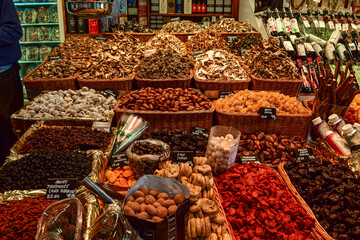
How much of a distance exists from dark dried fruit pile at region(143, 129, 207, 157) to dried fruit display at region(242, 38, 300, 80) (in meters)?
1.23

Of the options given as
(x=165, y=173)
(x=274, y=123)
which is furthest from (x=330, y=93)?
(x=165, y=173)

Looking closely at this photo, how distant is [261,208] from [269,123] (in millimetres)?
924

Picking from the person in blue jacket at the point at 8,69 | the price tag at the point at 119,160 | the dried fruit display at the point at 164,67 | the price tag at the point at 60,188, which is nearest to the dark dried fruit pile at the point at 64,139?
the price tag at the point at 119,160

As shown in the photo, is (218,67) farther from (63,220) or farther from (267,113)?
(63,220)

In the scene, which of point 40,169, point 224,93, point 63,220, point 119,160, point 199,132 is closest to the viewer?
point 63,220

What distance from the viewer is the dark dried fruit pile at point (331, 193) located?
1.42 m

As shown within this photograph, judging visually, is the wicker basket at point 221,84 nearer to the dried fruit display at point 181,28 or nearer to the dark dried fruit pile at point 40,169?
the dark dried fruit pile at point 40,169

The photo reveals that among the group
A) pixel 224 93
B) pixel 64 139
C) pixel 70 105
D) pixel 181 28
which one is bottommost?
pixel 64 139

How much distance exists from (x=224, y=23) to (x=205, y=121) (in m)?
3.17

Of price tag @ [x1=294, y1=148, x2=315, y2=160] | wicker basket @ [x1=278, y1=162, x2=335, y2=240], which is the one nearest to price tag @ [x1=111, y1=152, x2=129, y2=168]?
wicker basket @ [x1=278, y1=162, x2=335, y2=240]

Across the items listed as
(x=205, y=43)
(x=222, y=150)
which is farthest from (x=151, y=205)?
(x=205, y=43)

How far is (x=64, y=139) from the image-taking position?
2.05 m

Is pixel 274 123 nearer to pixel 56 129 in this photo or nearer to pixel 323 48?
pixel 56 129

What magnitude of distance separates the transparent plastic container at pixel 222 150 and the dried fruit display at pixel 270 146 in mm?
225
